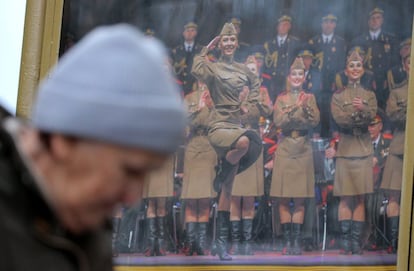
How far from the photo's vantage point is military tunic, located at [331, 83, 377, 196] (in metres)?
5.49

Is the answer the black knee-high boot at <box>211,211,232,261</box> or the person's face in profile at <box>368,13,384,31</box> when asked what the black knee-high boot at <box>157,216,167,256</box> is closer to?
the black knee-high boot at <box>211,211,232,261</box>

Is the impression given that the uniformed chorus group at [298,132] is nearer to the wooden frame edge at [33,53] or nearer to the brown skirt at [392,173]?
the brown skirt at [392,173]

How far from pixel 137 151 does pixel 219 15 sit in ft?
13.6

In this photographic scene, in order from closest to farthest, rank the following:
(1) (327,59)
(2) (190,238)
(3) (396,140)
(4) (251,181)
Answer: (3) (396,140), (1) (327,59), (4) (251,181), (2) (190,238)

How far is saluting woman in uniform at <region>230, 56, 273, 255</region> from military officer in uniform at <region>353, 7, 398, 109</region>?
Result: 2.15 ft

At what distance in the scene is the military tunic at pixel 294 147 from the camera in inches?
219

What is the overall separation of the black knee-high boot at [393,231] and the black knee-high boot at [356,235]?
0.16 meters

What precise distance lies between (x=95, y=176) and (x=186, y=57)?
417 cm

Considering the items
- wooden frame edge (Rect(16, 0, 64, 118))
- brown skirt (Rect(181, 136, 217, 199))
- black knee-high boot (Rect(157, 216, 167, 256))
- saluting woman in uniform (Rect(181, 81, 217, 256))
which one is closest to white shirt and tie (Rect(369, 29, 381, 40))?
saluting woman in uniform (Rect(181, 81, 217, 256))

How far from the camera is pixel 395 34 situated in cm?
547

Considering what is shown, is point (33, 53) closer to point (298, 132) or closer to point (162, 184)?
point (162, 184)

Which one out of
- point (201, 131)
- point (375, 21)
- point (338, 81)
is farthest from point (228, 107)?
point (375, 21)

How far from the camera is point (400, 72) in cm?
547

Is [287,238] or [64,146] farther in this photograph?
[287,238]
